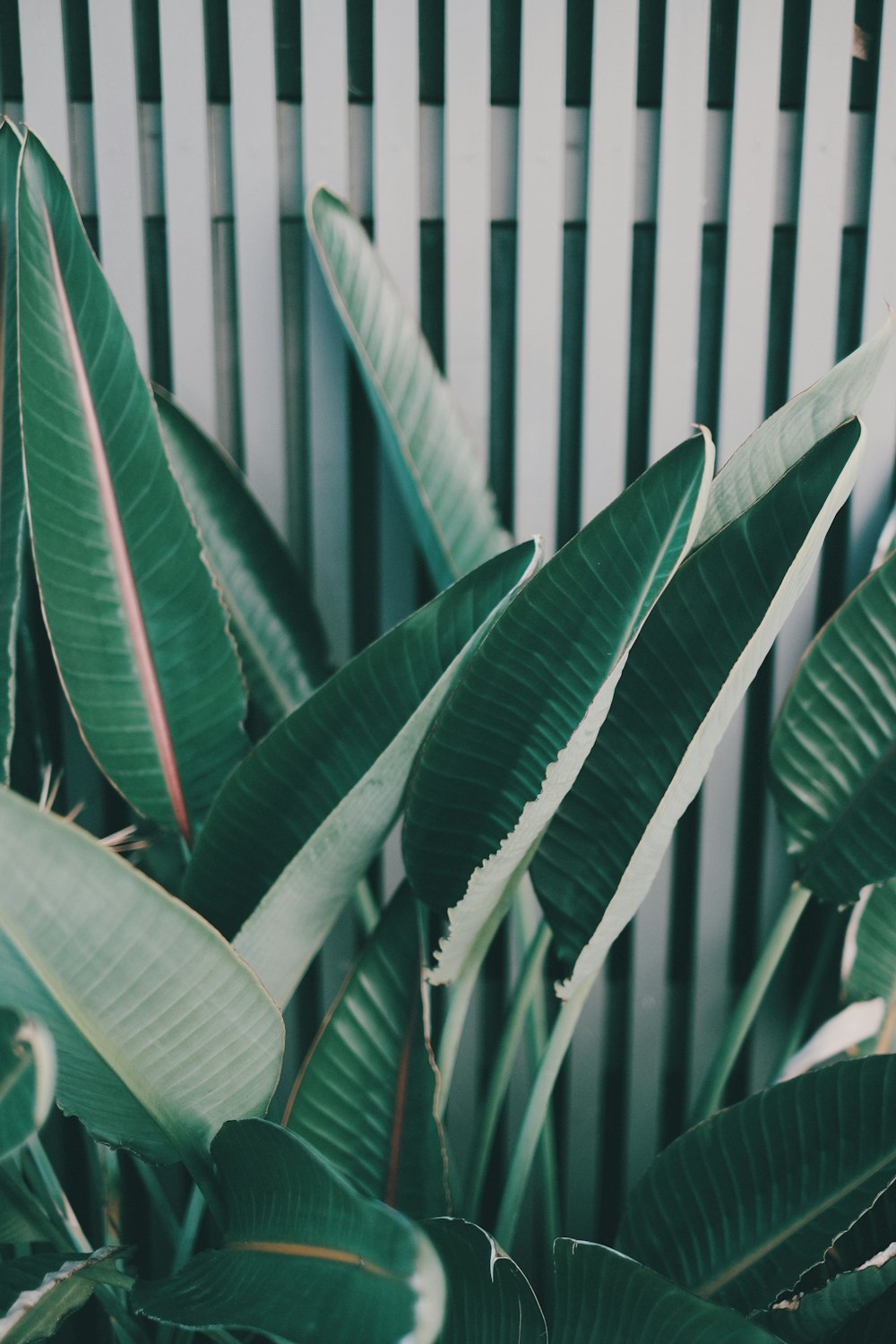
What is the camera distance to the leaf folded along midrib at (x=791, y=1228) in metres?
0.51

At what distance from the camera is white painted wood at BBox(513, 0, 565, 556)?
738 millimetres

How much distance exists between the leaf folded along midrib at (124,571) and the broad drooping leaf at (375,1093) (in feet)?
0.69

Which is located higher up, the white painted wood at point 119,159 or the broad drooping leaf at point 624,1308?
the white painted wood at point 119,159

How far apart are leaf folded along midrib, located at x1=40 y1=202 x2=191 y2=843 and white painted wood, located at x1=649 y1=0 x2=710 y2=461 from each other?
47 cm

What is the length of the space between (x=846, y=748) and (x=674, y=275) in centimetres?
44

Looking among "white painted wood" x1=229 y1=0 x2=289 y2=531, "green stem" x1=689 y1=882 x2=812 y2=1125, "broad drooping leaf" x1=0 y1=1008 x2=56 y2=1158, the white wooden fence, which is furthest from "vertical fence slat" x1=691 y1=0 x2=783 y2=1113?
"broad drooping leaf" x1=0 y1=1008 x2=56 y2=1158

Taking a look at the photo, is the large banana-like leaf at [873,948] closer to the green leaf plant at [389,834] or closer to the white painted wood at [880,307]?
the green leaf plant at [389,834]

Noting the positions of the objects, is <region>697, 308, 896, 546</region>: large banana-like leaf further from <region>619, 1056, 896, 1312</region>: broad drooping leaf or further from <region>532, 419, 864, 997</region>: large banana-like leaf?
<region>619, 1056, 896, 1312</region>: broad drooping leaf

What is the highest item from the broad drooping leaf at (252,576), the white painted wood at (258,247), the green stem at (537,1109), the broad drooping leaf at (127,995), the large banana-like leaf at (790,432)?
the white painted wood at (258,247)

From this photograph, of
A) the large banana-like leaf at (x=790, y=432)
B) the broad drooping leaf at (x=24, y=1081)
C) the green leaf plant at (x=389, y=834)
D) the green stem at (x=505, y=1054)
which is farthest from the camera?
the green stem at (x=505, y=1054)

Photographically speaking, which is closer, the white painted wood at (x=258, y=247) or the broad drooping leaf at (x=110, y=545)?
the broad drooping leaf at (x=110, y=545)

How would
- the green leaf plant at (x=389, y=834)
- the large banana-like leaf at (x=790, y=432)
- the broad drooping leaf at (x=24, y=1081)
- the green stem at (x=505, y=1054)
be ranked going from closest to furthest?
the broad drooping leaf at (x=24, y=1081) → the green leaf plant at (x=389, y=834) → the large banana-like leaf at (x=790, y=432) → the green stem at (x=505, y=1054)

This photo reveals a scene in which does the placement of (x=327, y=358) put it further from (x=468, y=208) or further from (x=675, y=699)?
(x=675, y=699)

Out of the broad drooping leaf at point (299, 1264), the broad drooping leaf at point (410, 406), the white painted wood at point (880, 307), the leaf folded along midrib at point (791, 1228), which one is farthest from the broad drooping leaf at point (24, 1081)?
the white painted wood at point (880, 307)
